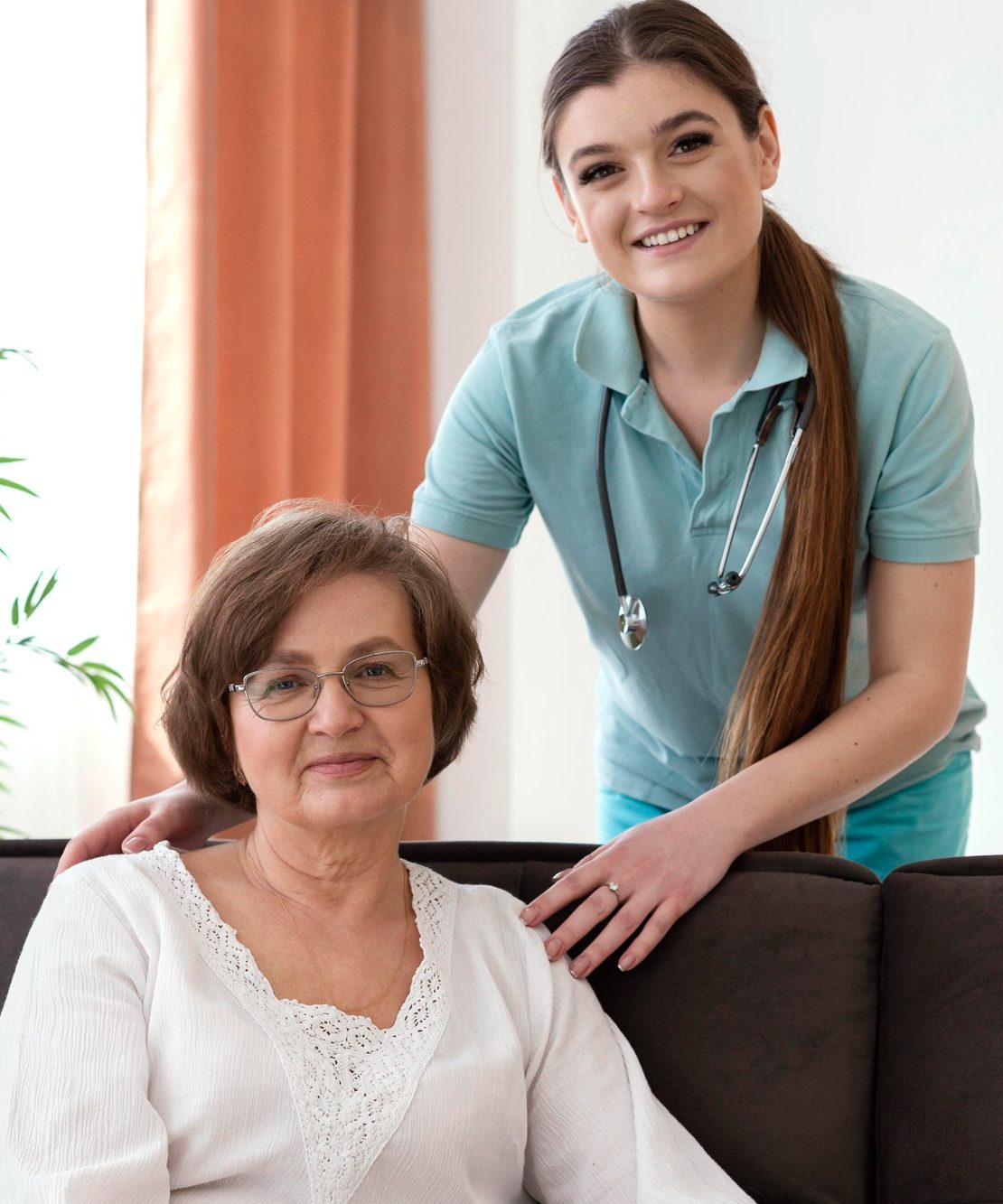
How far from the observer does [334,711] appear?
1382 millimetres

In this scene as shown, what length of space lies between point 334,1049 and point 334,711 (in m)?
Answer: 0.32

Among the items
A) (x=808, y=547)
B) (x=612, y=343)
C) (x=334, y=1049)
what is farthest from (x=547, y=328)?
(x=334, y=1049)

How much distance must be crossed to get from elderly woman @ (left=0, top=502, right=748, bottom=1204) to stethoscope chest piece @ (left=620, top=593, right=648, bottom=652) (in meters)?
0.28

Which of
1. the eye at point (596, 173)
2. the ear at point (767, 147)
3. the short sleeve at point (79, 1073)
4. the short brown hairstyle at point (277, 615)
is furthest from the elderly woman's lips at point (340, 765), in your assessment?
the ear at point (767, 147)

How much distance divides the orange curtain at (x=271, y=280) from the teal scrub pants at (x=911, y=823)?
5.63ft

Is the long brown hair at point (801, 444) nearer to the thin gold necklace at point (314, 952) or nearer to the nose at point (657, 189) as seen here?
the nose at point (657, 189)

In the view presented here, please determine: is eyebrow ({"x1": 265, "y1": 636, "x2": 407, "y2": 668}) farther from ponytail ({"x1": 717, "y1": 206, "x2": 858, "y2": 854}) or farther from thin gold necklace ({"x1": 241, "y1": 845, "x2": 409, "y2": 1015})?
ponytail ({"x1": 717, "y1": 206, "x2": 858, "y2": 854})

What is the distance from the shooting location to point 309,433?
3.49 meters

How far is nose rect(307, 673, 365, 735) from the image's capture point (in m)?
1.38

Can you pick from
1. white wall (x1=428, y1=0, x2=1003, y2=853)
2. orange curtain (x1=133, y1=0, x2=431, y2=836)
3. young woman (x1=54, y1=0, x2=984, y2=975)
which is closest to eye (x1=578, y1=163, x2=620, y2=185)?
young woman (x1=54, y1=0, x2=984, y2=975)

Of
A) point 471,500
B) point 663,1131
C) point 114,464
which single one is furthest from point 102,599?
point 663,1131

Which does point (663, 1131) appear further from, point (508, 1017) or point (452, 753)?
point (452, 753)

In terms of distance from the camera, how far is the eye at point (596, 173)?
1.63m

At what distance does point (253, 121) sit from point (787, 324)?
203 centimetres
